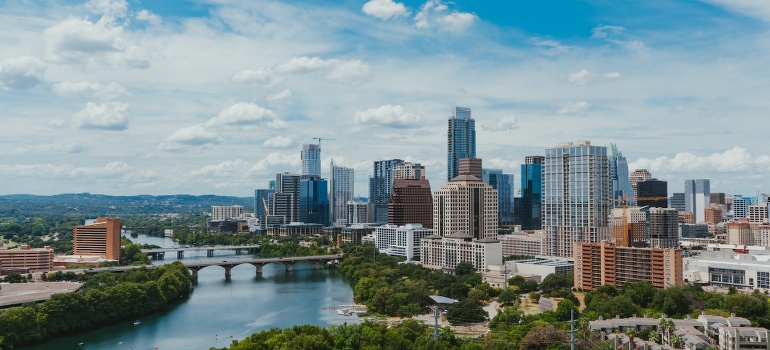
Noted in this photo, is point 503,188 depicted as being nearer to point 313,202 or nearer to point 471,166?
point 471,166

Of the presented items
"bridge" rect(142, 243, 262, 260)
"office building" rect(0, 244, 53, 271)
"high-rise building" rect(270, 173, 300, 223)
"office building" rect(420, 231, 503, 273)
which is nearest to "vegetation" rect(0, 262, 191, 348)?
"office building" rect(0, 244, 53, 271)

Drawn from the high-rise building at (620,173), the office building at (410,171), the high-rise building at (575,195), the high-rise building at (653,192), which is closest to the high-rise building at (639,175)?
the high-rise building at (620,173)

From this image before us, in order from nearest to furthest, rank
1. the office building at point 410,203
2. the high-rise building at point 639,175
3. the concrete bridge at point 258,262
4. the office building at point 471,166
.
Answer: the concrete bridge at point 258,262, the office building at point 410,203, the office building at point 471,166, the high-rise building at point 639,175

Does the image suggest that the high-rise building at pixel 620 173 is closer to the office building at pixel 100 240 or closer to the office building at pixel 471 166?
the office building at pixel 471 166

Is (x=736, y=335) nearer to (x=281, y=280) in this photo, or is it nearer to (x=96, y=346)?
(x=96, y=346)

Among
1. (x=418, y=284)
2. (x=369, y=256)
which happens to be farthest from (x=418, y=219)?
(x=418, y=284)
